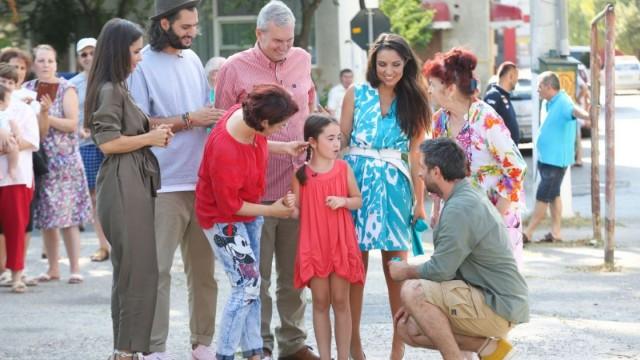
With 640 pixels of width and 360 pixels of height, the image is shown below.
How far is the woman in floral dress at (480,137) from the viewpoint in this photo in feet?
23.8

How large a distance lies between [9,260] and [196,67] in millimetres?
3943

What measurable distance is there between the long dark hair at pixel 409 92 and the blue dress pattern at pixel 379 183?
5cm

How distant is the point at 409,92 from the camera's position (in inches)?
295

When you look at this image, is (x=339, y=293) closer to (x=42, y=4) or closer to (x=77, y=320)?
(x=77, y=320)

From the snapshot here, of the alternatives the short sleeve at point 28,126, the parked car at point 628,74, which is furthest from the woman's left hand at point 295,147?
the parked car at point 628,74

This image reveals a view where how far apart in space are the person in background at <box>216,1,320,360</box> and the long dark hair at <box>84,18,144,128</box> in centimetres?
82

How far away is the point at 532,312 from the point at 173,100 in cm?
325

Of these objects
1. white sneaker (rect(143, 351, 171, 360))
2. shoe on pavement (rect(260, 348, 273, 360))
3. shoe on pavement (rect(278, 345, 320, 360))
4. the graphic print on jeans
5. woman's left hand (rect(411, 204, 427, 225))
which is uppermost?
woman's left hand (rect(411, 204, 427, 225))

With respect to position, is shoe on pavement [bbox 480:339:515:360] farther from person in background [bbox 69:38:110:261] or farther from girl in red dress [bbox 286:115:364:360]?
person in background [bbox 69:38:110:261]

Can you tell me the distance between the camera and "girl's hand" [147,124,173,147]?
687 cm

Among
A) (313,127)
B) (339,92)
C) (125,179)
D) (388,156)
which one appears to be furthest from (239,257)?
(339,92)

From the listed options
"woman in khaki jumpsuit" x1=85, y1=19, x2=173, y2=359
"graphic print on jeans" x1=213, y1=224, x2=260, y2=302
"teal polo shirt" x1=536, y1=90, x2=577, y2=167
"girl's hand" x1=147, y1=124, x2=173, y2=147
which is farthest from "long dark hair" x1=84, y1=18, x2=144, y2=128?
"teal polo shirt" x1=536, y1=90, x2=577, y2=167

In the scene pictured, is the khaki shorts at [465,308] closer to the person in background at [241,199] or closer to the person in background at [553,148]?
the person in background at [241,199]

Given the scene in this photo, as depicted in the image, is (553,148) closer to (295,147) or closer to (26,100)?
(26,100)
